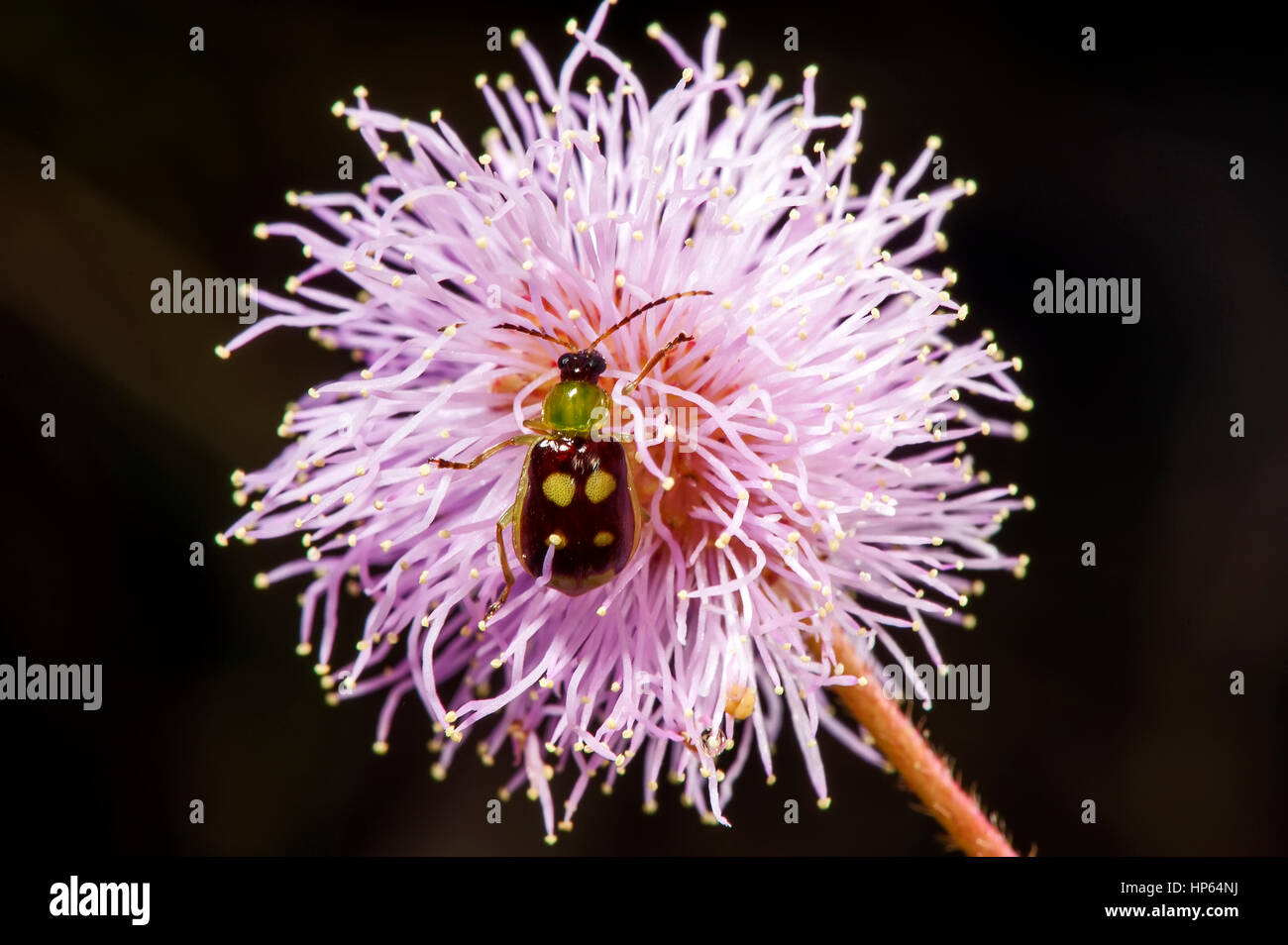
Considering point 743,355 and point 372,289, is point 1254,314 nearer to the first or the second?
point 743,355

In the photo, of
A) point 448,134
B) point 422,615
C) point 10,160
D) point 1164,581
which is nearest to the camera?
point 448,134

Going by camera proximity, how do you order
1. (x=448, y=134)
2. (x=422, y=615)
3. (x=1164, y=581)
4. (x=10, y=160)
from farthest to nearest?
(x=1164, y=581) < (x=10, y=160) < (x=422, y=615) < (x=448, y=134)

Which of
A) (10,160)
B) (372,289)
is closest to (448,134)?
(372,289)
